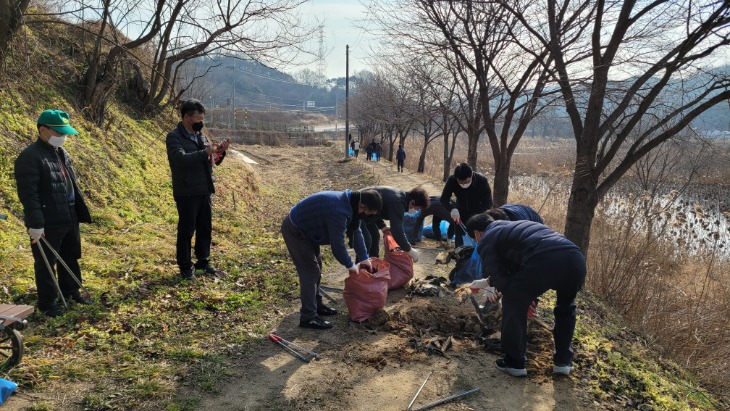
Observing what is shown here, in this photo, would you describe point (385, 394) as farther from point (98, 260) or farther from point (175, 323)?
point (98, 260)

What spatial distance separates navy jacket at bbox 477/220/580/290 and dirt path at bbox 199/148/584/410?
0.77 meters

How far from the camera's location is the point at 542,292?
11.3 feet

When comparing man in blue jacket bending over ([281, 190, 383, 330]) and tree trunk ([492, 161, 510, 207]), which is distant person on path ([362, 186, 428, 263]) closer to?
man in blue jacket bending over ([281, 190, 383, 330])

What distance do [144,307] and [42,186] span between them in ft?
4.41

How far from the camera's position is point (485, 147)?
182 ft

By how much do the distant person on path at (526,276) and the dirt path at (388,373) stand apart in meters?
0.20

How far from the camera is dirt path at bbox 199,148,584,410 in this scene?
318 centimetres

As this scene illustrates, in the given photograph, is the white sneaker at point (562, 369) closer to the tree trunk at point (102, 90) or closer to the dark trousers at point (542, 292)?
the dark trousers at point (542, 292)

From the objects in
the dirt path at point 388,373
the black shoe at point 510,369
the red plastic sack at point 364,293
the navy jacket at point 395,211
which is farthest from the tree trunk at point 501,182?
the black shoe at point 510,369

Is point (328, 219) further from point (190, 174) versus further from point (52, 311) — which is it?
point (52, 311)

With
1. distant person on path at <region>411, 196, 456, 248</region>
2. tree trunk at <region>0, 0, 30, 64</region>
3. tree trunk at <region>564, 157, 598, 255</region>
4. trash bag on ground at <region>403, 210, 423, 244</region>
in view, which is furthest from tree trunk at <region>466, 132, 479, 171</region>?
tree trunk at <region>0, 0, 30, 64</region>

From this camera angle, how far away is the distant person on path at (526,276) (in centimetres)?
328

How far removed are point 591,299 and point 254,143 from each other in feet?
117

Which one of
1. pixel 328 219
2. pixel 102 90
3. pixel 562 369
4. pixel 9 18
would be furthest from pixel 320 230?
pixel 102 90
